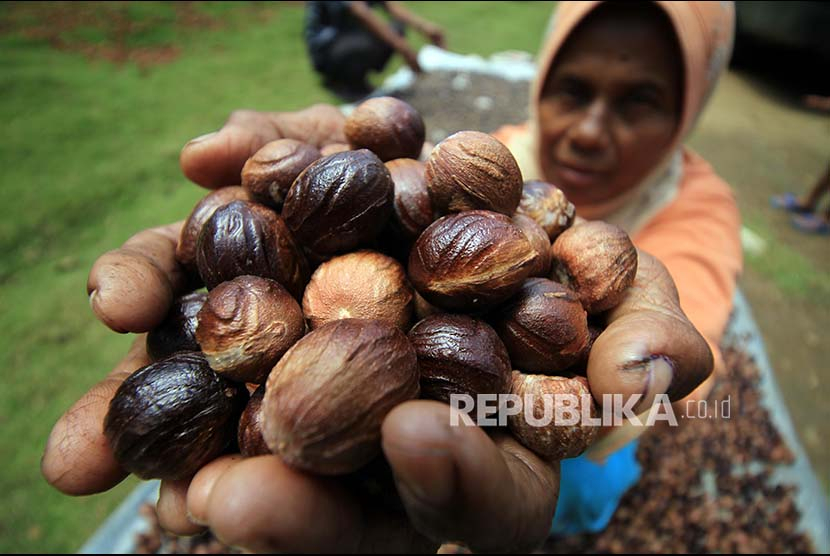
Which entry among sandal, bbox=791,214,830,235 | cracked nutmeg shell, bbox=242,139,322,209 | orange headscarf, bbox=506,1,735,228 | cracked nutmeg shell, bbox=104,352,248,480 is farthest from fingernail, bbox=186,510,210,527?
sandal, bbox=791,214,830,235

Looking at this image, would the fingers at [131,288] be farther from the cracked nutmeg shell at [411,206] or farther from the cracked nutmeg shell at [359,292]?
the cracked nutmeg shell at [411,206]

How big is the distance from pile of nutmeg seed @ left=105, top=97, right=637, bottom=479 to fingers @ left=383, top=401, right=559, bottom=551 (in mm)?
225

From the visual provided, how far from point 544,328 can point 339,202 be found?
733mm

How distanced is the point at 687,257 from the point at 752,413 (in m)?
1.86

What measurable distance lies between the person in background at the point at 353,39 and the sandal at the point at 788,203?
484cm

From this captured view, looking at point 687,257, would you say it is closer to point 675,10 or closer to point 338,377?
point 675,10

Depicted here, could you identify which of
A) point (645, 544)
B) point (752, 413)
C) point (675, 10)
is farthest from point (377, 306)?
point (752, 413)

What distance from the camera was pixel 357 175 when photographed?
166 cm

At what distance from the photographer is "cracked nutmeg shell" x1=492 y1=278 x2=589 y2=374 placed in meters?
1.48

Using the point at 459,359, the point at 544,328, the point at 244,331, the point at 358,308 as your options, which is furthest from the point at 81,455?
the point at 544,328

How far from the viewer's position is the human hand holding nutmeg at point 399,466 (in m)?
0.97

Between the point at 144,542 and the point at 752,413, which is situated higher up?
the point at 144,542

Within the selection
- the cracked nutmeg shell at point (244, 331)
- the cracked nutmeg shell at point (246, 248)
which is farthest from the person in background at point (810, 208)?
the cracked nutmeg shell at point (244, 331)

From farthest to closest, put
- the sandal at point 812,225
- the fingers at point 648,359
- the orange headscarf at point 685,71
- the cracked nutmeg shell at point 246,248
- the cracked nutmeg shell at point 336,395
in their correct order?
the sandal at point 812,225, the orange headscarf at point 685,71, the cracked nutmeg shell at point 246,248, the fingers at point 648,359, the cracked nutmeg shell at point 336,395
